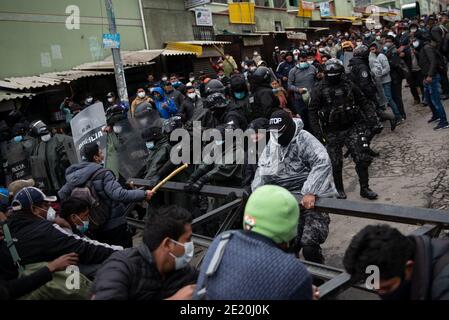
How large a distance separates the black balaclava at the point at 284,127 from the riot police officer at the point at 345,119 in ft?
6.44

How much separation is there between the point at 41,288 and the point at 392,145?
6.37 metres

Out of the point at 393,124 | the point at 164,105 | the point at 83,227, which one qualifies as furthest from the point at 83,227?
the point at 393,124

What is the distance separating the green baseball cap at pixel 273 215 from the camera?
177cm

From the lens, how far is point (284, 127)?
3578 millimetres

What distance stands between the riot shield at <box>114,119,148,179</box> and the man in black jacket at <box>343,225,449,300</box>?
383 centimetres

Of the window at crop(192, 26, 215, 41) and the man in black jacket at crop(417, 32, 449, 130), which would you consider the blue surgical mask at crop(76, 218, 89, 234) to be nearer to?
the man in black jacket at crop(417, 32, 449, 130)

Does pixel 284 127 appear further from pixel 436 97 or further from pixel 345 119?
pixel 436 97

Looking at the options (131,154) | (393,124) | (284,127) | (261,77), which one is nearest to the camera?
(284,127)

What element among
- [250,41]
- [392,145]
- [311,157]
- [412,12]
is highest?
[412,12]

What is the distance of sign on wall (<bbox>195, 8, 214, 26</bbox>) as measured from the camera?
680 inches

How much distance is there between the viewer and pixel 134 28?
1488cm

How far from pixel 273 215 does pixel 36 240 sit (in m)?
1.87
